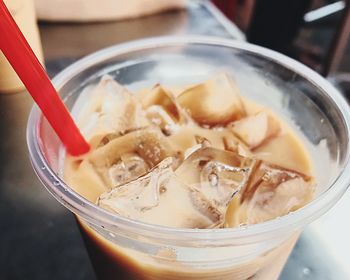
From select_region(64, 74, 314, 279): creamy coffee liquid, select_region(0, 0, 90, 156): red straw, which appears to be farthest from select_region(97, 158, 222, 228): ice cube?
select_region(0, 0, 90, 156): red straw

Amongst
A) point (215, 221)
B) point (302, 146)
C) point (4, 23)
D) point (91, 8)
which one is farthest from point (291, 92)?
point (91, 8)

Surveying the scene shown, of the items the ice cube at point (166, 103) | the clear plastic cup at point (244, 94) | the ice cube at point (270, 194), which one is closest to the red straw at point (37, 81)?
the clear plastic cup at point (244, 94)

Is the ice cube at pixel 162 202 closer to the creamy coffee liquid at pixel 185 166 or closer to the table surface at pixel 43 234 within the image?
the creamy coffee liquid at pixel 185 166

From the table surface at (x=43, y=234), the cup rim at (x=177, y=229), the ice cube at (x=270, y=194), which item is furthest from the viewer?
the table surface at (x=43, y=234)

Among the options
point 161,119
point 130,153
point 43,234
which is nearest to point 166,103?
point 161,119

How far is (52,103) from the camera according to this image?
2.13 feet

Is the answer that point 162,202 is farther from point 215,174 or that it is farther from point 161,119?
point 161,119

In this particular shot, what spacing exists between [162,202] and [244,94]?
13.7 inches

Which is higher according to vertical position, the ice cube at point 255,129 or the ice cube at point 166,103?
the ice cube at point 255,129

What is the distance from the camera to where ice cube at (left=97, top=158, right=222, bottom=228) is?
22.7 inches

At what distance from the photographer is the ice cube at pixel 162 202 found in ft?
1.90

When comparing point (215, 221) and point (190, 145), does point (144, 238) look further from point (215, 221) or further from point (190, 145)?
point (190, 145)

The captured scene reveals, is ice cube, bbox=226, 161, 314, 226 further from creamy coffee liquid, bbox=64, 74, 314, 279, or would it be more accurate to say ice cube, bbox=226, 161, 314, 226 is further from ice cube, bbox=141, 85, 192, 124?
ice cube, bbox=141, 85, 192, 124

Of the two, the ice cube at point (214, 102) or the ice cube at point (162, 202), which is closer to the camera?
the ice cube at point (162, 202)
